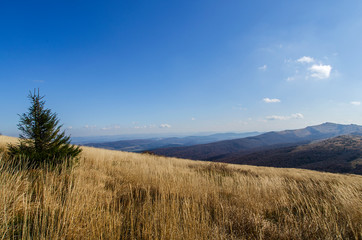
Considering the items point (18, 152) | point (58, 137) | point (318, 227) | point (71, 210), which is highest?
point (58, 137)

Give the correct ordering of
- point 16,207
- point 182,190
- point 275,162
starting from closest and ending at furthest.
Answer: point 16,207 < point 182,190 < point 275,162

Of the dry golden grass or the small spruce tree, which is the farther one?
the small spruce tree

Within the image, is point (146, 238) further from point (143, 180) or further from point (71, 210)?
point (143, 180)

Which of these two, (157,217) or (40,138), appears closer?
(157,217)

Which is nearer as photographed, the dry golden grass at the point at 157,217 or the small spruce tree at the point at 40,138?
the dry golden grass at the point at 157,217

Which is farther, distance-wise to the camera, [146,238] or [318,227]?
[318,227]

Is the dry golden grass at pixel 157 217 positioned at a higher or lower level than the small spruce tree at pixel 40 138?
lower

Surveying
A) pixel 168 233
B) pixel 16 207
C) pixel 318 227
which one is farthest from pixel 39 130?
pixel 318 227

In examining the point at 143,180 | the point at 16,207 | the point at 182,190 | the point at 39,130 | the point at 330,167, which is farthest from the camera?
the point at 330,167

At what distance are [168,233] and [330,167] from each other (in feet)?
286

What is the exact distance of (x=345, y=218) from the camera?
9.42 ft

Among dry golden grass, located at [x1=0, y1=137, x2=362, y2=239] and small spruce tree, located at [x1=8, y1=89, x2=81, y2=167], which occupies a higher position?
small spruce tree, located at [x1=8, y1=89, x2=81, y2=167]

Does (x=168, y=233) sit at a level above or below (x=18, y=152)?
below

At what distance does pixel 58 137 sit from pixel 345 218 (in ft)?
28.4
